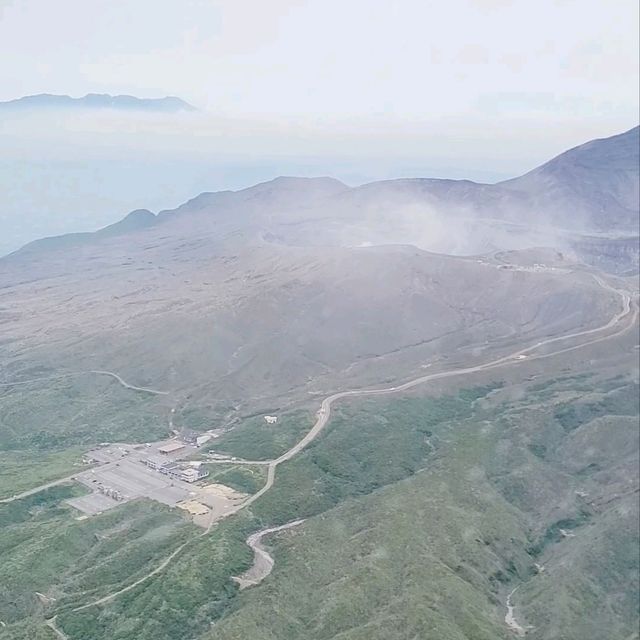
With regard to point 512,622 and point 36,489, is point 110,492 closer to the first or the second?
point 36,489

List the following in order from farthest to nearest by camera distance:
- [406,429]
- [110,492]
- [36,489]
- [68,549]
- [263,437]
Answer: [406,429] < [263,437] < [36,489] < [110,492] < [68,549]

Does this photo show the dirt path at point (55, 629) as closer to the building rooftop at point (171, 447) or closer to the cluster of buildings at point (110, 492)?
the cluster of buildings at point (110, 492)

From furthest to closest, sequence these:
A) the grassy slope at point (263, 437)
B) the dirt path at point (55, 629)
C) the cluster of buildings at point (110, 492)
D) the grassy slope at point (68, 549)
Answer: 1. the grassy slope at point (263, 437)
2. the cluster of buildings at point (110, 492)
3. the grassy slope at point (68, 549)
4. the dirt path at point (55, 629)

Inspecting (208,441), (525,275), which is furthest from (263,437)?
(525,275)

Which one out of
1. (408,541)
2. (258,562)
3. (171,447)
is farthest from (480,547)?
(171,447)

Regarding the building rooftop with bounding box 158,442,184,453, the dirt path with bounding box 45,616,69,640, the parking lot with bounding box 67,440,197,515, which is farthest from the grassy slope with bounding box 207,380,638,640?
the building rooftop with bounding box 158,442,184,453

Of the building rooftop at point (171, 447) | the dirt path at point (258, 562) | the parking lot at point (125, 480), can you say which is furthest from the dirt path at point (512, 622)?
the building rooftop at point (171, 447)
